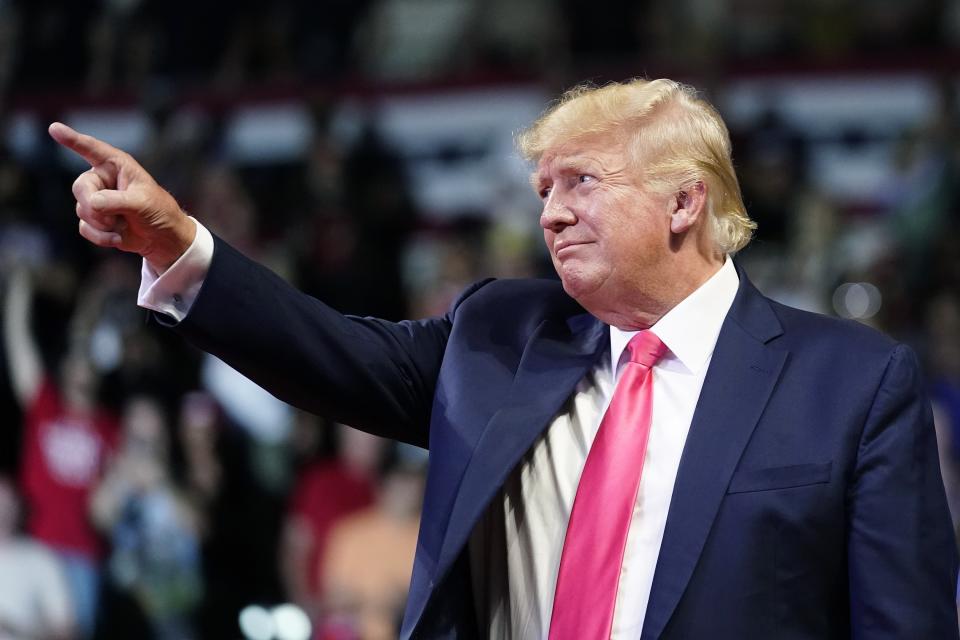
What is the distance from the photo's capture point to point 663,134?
6.52 feet

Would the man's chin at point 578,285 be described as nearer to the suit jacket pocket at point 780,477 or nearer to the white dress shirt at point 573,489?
the white dress shirt at point 573,489

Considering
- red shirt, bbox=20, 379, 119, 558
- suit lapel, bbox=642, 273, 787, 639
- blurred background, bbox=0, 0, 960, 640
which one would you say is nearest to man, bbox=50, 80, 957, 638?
suit lapel, bbox=642, 273, 787, 639

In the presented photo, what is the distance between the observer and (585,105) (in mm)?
2008

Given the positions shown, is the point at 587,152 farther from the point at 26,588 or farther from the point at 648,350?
the point at 26,588

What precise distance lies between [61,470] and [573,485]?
427cm

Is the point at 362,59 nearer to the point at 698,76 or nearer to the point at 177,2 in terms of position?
the point at 177,2

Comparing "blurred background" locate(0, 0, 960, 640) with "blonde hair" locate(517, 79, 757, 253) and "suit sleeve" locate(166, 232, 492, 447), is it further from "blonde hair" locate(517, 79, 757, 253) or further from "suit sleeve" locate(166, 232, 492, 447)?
"blonde hair" locate(517, 79, 757, 253)

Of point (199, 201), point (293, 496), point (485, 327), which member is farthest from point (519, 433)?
point (199, 201)

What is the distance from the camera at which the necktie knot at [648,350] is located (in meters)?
1.97

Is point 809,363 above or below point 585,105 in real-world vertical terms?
below

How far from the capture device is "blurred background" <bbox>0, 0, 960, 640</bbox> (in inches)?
217

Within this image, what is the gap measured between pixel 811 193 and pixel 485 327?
4.50m

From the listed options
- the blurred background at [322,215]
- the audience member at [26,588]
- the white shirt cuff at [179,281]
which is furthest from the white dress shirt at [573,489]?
the audience member at [26,588]

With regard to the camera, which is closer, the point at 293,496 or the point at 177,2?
the point at 293,496
